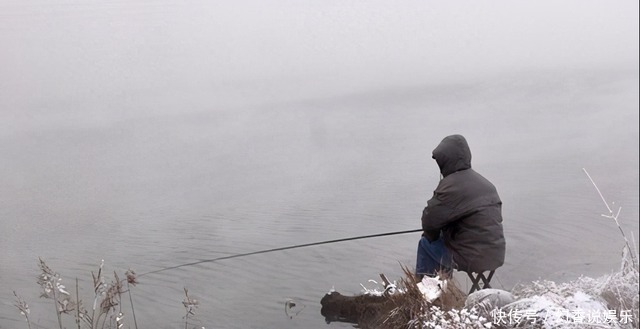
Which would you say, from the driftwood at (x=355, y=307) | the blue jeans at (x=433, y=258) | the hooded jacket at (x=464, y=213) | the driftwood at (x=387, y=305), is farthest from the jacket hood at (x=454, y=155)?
the driftwood at (x=355, y=307)

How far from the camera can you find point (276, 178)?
6.60 m

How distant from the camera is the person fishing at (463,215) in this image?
3.79 metres

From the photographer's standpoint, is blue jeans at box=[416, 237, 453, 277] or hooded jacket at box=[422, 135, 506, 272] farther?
blue jeans at box=[416, 237, 453, 277]

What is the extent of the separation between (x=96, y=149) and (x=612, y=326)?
4176 mm

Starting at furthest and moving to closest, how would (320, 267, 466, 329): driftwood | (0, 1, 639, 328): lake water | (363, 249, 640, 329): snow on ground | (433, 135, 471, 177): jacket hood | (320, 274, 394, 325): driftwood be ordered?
(0, 1, 639, 328): lake water
(320, 274, 394, 325): driftwood
(433, 135, 471, 177): jacket hood
(320, 267, 466, 329): driftwood
(363, 249, 640, 329): snow on ground

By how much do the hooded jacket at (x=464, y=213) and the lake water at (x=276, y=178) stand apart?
1.24 metres

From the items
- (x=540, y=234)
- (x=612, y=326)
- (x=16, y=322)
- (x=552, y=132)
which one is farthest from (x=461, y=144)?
(x=552, y=132)

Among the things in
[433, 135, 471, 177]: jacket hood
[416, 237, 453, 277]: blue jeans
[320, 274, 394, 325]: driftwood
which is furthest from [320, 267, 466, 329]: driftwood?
[433, 135, 471, 177]: jacket hood

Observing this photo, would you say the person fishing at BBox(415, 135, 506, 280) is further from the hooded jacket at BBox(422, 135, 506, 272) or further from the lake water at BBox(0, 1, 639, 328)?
the lake water at BBox(0, 1, 639, 328)

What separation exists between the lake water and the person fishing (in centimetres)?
121

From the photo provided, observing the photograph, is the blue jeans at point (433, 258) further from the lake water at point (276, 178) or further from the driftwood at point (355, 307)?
the lake water at point (276, 178)

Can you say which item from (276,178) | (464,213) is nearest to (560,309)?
(464,213)

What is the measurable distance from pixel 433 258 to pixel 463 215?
0.31 metres

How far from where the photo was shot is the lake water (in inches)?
216
